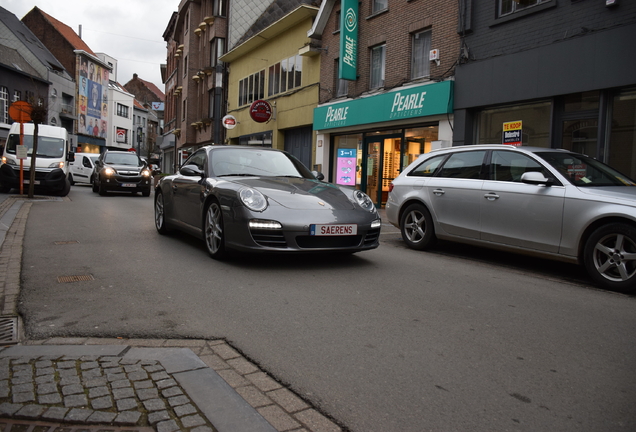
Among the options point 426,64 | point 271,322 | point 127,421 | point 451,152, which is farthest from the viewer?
point 426,64

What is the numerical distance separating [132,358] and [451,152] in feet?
19.7

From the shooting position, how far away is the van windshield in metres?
18.9

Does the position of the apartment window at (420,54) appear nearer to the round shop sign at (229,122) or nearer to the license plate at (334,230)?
the license plate at (334,230)

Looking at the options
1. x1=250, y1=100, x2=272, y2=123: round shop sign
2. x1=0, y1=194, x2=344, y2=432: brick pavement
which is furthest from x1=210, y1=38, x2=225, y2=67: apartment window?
x1=0, y1=194, x2=344, y2=432: brick pavement

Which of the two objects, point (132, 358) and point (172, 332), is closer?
point (132, 358)

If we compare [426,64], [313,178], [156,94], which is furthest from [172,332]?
[156,94]

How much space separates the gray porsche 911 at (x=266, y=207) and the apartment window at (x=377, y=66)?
428 inches

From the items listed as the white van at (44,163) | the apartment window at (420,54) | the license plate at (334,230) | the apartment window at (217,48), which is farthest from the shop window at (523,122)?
the apartment window at (217,48)

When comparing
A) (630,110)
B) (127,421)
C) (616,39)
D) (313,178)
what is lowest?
(127,421)

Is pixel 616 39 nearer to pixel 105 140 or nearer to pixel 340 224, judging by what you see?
pixel 340 224

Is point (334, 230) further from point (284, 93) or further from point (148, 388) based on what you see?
point (284, 93)

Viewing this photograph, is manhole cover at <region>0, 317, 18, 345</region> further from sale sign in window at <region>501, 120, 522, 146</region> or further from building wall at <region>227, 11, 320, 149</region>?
building wall at <region>227, 11, 320, 149</region>

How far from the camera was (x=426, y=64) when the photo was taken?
1553cm

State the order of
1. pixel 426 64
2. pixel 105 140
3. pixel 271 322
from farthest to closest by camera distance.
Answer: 1. pixel 105 140
2. pixel 426 64
3. pixel 271 322
